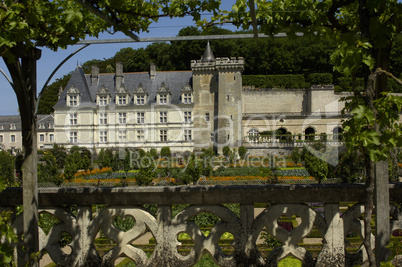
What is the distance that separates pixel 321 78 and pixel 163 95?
88.5 feet

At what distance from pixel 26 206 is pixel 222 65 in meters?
36.6

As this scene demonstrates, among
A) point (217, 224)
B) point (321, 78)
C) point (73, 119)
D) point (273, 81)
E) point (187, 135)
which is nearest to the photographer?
point (217, 224)

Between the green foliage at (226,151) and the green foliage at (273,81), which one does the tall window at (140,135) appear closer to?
the green foliage at (226,151)

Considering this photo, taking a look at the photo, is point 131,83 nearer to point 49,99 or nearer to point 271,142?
point 271,142

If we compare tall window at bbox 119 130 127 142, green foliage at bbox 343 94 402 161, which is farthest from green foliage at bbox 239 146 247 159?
green foliage at bbox 343 94 402 161

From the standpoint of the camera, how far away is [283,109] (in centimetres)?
4934

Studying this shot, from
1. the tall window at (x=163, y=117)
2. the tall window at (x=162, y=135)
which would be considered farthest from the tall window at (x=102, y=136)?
the tall window at (x=163, y=117)

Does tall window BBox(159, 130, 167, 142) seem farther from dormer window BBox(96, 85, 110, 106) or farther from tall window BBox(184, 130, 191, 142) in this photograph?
dormer window BBox(96, 85, 110, 106)

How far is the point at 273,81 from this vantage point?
53312mm

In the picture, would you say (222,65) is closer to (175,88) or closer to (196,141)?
(175,88)

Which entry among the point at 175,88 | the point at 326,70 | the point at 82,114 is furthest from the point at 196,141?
the point at 326,70

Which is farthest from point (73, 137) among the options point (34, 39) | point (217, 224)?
point (217, 224)

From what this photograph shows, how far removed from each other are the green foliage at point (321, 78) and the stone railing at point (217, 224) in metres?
54.8

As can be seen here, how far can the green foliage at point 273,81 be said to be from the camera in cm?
5291
